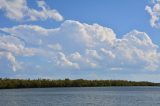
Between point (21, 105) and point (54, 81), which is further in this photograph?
point (54, 81)

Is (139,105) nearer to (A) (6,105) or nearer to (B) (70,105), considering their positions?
(B) (70,105)

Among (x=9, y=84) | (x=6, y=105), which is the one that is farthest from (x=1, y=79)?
(x=6, y=105)

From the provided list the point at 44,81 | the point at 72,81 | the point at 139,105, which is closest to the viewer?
the point at 139,105

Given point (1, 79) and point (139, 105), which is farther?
point (1, 79)

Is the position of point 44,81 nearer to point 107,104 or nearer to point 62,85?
point 62,85

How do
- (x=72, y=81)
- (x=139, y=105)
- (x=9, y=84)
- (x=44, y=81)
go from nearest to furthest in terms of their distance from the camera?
(x=139, y=105) → (x=9, y=84) → (x=44, y=81) → (x=72, y=81)

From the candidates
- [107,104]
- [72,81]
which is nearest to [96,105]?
[107,104]

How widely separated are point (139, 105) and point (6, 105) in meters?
19.4

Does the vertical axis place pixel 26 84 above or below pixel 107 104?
above

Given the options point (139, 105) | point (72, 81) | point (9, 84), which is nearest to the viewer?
point (139, 105)

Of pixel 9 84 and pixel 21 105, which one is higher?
pixel 9 84

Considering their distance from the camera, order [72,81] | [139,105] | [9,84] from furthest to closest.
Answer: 1. [72,81]
2. [9,84]
3. [139,105]

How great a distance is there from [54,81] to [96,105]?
126 m

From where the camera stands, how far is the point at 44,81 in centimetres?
18662
